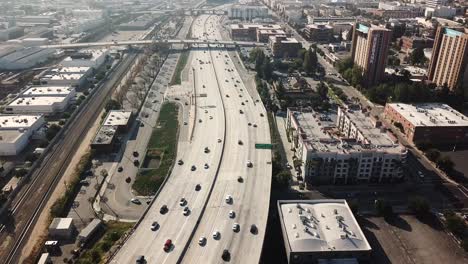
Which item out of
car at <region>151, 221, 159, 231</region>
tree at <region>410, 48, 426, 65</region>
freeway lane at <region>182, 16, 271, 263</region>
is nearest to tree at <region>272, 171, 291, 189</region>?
freeway lane at <region>182, 16, 271, 263</region>

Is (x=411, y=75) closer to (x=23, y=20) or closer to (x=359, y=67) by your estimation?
(x=359, y=67)

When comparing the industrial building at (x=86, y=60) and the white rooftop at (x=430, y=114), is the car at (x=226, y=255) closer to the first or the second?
the white rooftop at (x=430, y=114)

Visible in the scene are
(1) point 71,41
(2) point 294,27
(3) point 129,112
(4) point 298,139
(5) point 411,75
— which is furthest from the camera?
(2) point 294,27

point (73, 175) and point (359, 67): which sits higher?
point (359, 67)

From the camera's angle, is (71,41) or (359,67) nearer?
(359,67)

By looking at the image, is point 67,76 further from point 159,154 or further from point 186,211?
point 186,211

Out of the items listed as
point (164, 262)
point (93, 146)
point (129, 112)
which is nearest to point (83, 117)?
point (129, 112)

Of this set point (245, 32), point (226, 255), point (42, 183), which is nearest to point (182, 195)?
point (226, 255)
